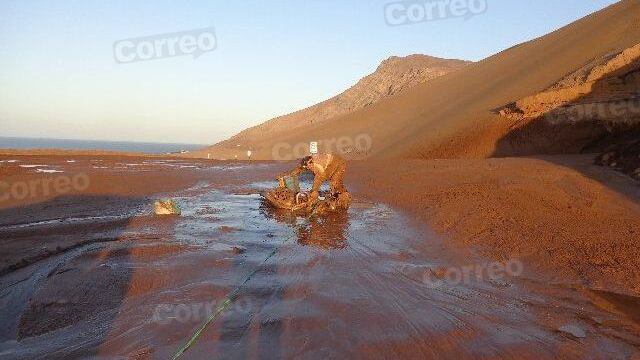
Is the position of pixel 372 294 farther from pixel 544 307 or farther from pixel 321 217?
pixel 321 217

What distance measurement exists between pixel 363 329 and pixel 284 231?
400 centimetres

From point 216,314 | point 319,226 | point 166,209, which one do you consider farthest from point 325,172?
point 216,314

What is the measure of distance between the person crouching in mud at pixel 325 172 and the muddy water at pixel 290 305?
8.02ft

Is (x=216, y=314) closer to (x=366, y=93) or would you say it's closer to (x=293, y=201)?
(x=293, y=201)

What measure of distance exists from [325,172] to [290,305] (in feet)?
17.7

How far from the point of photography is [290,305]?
433 cm

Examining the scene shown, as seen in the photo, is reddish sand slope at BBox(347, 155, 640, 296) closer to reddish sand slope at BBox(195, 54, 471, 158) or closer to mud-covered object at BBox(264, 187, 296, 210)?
mud-covered object at BBox(264, 187, 296, 210)

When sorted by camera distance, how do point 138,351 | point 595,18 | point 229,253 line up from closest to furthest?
1. point 138,351
2. point 229,253
3. point 595,18

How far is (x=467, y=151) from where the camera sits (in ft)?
64.2

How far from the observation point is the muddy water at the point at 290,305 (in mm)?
3527

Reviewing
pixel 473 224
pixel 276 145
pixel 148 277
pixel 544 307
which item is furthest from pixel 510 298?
pixel 276 145

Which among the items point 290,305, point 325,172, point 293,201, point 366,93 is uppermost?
point 366,93

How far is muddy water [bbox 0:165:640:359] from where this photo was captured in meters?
A: 3.53

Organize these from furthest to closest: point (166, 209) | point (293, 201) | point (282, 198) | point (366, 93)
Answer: point (366, 93) → point (282, 198) → point (293, 201) → point (166, 209)
